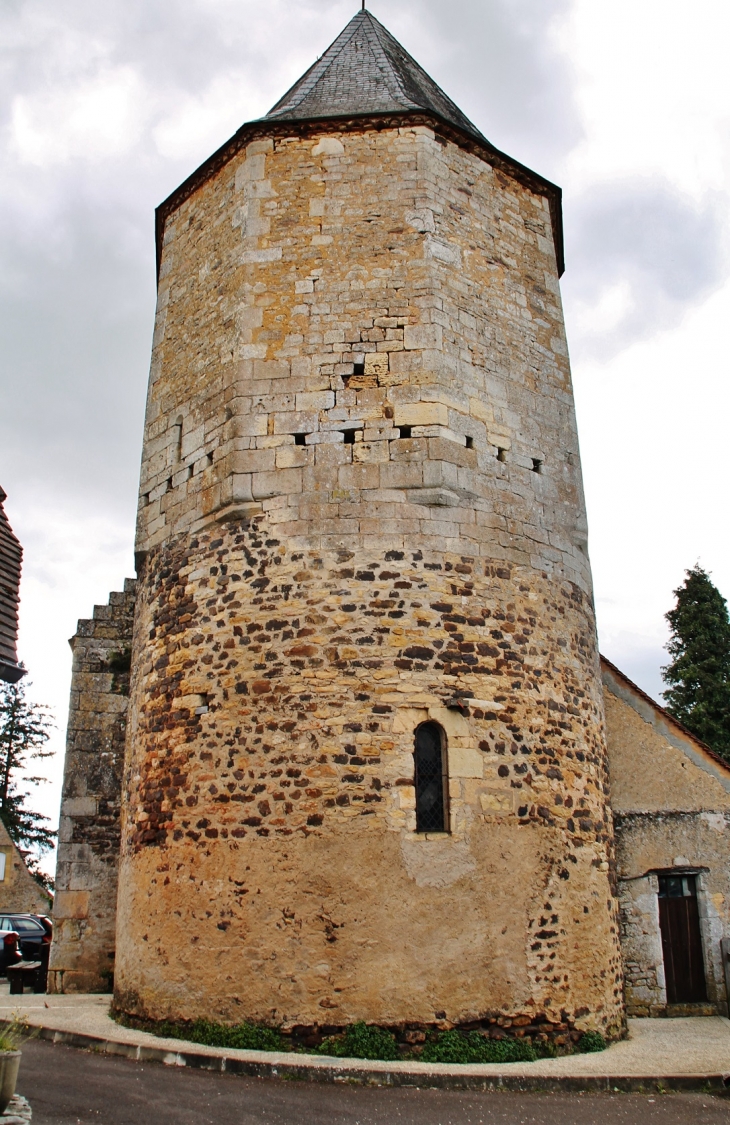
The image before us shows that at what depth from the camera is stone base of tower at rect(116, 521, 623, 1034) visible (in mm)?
7570

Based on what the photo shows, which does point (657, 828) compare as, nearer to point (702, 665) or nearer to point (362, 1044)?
point (362, 1044)

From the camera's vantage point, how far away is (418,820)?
793cm

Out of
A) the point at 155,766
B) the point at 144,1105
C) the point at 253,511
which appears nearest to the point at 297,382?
the point at 253,511

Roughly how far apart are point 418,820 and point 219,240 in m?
6.83

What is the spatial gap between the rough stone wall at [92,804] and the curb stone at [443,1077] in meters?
4.45

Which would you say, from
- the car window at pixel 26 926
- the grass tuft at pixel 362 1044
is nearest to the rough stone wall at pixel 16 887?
the car window at pixel 26 926

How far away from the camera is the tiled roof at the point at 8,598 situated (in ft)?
19.0

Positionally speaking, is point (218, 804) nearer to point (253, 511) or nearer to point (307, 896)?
point (307, 896)

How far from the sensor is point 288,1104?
605 cm

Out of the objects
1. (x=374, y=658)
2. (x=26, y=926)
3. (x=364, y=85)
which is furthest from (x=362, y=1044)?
(x=26, y=926)

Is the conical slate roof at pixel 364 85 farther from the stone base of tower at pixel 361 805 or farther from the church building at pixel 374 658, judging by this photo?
the stone base of tower at pixel 361 805

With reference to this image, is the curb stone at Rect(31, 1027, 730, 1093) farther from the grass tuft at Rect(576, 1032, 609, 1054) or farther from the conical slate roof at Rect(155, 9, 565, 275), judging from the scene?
the conical slate roof at Rect(155, 9, 565, 275)

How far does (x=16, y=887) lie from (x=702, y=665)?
57.2ft

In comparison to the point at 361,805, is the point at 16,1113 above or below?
below
